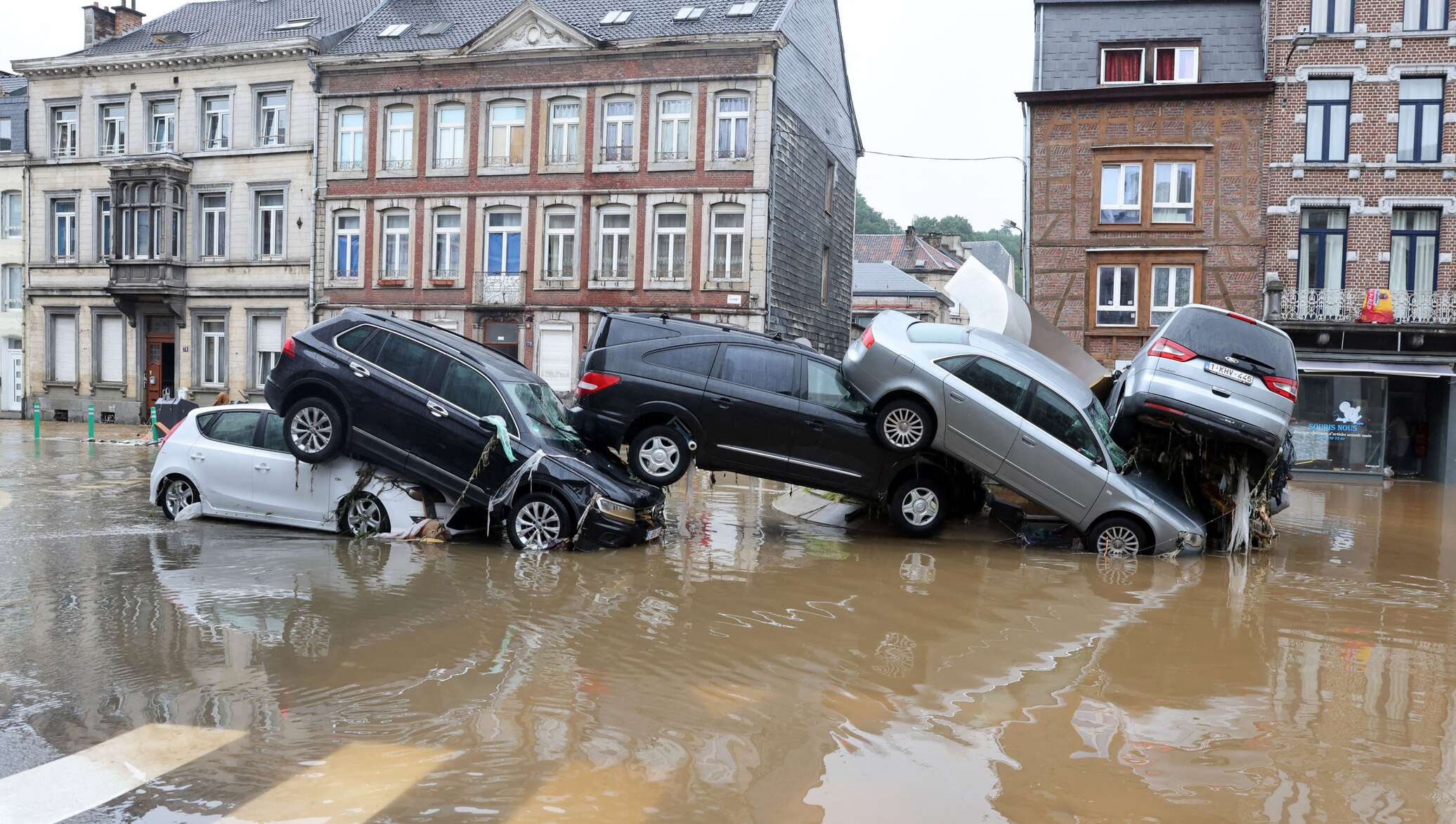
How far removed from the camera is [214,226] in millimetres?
33281

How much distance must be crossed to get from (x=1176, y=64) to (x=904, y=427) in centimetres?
1961

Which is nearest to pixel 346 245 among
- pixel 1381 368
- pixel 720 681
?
pixel 1381 368

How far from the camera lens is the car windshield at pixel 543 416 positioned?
10.7 metres

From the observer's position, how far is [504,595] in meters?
8.39

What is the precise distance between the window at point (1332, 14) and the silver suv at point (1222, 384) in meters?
18.3

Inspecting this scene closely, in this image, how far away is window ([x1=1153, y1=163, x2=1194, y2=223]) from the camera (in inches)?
1039

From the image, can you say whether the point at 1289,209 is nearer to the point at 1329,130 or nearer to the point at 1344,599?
the point at 1329,130

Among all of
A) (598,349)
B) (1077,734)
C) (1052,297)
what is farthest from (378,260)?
(1077,734)

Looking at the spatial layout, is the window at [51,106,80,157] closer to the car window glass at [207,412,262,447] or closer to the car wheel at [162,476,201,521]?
the car wheel at [162,476,201,521]

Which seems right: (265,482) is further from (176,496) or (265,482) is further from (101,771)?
(101,771)

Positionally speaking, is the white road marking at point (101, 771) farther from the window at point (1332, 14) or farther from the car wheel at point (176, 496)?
the window at point (1332, 14)

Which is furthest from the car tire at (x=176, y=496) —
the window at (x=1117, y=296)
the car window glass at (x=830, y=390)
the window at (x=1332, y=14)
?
the window at (x=1332, y=14)

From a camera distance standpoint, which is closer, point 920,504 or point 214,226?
point 920,504

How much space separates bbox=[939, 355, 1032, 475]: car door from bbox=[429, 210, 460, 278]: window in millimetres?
21721
